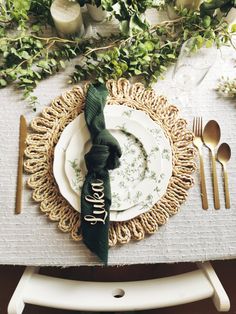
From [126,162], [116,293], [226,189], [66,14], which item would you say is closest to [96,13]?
[66,14]

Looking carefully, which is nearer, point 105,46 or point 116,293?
point 116,293

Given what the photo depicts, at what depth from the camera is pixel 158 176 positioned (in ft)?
2.19

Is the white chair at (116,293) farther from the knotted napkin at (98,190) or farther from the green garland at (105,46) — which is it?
the green garland at (105,46)

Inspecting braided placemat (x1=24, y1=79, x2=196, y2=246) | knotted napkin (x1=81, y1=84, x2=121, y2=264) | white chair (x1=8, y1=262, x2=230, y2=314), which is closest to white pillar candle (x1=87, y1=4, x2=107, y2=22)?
braided placemat (x1=24, y1=79, x2=196, y2=246)

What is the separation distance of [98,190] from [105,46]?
0.34 meters

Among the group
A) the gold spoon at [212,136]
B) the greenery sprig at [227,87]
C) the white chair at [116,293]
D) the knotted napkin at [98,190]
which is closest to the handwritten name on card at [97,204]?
the knotted napkin at [98,190]

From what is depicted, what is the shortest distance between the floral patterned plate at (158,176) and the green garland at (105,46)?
3.7 inches

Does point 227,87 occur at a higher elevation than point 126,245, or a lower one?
higher

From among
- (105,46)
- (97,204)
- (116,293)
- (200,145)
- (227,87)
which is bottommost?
(116,293)

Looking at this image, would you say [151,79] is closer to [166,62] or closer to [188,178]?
[166,62]

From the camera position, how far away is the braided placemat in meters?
0.65

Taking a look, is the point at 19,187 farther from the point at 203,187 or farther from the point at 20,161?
the point at 203,187

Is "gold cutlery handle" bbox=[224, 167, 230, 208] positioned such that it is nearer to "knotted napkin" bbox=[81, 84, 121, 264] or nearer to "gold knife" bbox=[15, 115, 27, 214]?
"knotted napkin" bbox=[81, 84, 121, 264]

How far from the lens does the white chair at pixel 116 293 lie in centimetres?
60
